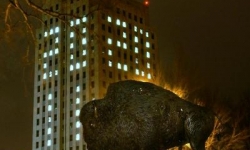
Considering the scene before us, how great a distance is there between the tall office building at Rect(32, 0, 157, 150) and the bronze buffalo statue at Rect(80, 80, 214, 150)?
65.9 metres

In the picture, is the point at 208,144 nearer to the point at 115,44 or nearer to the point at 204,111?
the point at 204,111

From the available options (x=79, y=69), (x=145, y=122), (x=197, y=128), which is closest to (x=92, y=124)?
(x=145, y=122)

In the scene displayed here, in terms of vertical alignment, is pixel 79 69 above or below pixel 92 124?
above

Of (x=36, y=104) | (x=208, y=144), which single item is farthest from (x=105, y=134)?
(x=36, y=104)

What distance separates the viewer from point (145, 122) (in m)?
7.51

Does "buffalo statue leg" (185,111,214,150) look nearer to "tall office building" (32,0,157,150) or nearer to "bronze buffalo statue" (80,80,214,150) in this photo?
"bronze buffalo statue" (80,80,214,150)

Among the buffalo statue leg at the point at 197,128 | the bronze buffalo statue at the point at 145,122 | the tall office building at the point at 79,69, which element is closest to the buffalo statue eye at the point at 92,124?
the bronze buffalo statue at the point at 145,122

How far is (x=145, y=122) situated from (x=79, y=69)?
73746 millimetres

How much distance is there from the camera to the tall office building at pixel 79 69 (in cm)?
7744

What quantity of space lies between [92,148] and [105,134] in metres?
0.31

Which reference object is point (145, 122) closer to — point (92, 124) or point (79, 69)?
point (92, 124)

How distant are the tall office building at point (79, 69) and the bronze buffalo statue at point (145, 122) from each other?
216 feet

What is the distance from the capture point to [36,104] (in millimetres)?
87125

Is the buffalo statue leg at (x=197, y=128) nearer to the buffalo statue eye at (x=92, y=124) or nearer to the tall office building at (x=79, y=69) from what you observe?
the buffalo statue eye at (x=92, y=124)
